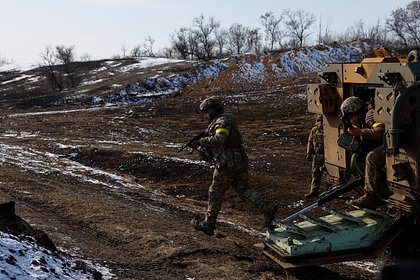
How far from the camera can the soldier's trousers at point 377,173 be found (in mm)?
5188

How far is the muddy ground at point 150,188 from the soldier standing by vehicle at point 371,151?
0.95 meters

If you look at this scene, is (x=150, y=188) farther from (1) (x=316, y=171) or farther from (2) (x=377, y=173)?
(2) (x=377, y=173)

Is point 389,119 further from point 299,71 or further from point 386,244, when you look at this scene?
point 299,71

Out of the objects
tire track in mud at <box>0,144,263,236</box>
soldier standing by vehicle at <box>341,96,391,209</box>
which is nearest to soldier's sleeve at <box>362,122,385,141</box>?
soldier standing by vehicle at <box>341,96,391,209</box>

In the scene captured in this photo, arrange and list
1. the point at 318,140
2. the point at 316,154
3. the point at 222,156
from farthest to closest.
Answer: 1. the point at 316,154
2. the point at 318,140
3. the point at 222,156

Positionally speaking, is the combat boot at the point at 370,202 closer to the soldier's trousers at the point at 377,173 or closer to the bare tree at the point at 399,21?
the soldier's trousers at the point at 377,173

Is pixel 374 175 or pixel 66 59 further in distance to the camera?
pixel 66 59

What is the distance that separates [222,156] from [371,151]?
1749mm

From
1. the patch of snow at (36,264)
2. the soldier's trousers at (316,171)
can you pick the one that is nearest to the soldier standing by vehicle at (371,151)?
the patch of snow at (36,264)

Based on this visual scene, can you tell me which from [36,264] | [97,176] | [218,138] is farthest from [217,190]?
[97,176]

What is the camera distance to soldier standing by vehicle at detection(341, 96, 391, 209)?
5203 mm

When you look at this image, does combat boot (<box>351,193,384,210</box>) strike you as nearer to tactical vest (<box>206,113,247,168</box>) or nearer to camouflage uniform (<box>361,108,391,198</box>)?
camouflage uniform (<box>361,108,391,198</box>)

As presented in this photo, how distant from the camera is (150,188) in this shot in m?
11.0

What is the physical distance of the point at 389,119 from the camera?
4.86m
